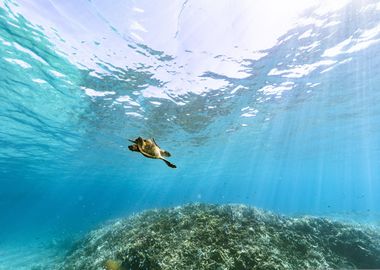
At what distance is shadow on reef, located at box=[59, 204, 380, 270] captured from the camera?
8.45 meters

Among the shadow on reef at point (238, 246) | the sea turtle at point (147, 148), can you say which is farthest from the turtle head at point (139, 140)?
the shadow on reef at point (238, 246)

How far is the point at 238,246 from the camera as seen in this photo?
29.5 ft

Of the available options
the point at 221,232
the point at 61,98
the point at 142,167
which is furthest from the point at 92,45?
the point at 142,167

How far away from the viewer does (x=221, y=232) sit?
9992 mm

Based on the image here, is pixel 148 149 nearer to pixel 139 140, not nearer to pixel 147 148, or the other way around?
pixel 147 148

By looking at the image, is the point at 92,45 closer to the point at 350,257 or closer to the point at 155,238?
the point at 155,238

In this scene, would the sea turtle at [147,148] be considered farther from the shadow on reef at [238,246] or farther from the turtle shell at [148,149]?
the shadow on reef at [238,246]

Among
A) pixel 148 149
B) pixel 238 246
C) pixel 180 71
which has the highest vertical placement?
pixel 180 71

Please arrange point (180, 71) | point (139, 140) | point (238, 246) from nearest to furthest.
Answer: point (139, 140)
point (238, 246)
point (180, 71)

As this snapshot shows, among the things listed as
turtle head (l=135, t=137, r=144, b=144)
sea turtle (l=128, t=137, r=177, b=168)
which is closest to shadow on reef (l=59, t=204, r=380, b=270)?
sea turtle (l=128, t=137, r=177, b=168)

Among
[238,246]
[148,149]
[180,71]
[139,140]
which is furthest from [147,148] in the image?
[180,71]

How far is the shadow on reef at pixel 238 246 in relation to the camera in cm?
845

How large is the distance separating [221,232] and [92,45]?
1342 cm

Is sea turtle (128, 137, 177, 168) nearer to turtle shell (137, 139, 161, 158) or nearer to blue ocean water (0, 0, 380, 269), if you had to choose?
turtle shell (137, 139, 161, 158)
